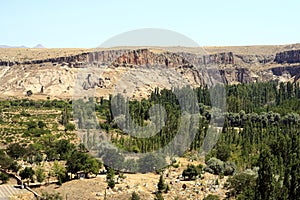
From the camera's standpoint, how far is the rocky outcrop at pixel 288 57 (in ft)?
349

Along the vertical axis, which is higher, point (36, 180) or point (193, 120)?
point (193, 120)

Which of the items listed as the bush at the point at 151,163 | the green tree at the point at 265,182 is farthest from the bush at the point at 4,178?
the green tree at the point at 265,182

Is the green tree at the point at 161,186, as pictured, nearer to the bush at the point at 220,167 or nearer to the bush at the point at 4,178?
the bush at the point at 220,167

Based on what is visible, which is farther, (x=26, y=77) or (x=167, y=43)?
(x=26, y=77)

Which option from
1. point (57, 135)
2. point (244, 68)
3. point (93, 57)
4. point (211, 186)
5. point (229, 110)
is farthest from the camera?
point (244, 68)

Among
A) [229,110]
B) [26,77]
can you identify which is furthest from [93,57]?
[229,110]

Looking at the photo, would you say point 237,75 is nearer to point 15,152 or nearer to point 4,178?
point 15,152

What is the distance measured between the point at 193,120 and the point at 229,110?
1627cm

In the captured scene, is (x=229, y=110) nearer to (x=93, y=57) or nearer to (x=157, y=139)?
(x=157, y=139)

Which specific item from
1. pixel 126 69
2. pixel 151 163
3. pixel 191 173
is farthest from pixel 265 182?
pixel 126 69

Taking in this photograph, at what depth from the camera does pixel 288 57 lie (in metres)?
108

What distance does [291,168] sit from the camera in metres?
24.8

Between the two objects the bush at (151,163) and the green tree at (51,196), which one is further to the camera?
the bush at (151,163)

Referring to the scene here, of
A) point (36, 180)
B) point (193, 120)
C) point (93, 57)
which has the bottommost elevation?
point (36, 180)
